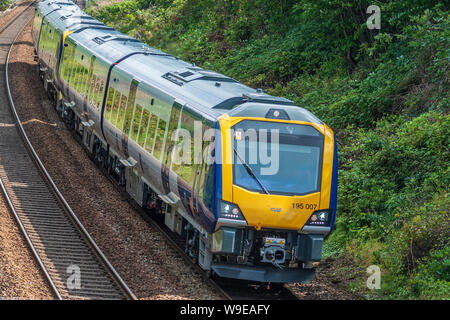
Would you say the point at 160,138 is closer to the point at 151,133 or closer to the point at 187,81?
the point at 151,133

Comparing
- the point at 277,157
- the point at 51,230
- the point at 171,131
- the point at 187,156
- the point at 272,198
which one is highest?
the point at 277,157

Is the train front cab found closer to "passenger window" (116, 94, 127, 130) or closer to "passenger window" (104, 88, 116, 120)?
"passenger window" (116, 94, 127, 130)

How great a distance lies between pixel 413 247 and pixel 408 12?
9.38 metres

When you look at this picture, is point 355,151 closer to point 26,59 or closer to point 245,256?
point 245,256

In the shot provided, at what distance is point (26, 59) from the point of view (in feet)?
122

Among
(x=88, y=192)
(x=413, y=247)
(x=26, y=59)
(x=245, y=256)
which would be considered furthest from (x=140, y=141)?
(x=26, y=59)

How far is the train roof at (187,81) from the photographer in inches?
456

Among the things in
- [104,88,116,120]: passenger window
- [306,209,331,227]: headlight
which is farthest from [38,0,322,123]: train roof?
[306,209,331,227]: headlight

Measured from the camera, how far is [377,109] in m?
17.6

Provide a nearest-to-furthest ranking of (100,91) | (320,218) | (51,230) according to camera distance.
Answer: (320,218) < (51,230) < (100,91)

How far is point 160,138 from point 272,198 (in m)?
3.67

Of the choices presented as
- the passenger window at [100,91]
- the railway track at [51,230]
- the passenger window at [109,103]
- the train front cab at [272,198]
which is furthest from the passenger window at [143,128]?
the train front cab at [272,198]

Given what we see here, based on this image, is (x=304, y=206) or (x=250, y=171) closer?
A: (x=250, y=171)

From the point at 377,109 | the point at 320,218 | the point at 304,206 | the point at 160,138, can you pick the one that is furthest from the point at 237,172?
the point at 377,109
